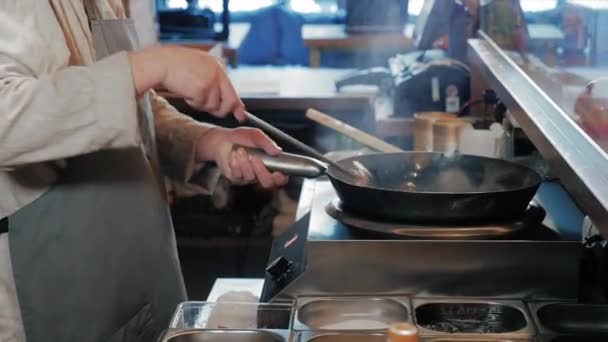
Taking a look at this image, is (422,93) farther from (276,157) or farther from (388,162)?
(276,157)

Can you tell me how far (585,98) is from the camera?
125 cm

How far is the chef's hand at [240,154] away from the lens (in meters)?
1.53

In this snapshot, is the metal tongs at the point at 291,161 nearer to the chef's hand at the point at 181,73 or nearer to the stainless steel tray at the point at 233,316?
the chef's hand at the point at 181,73

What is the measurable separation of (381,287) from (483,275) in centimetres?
17

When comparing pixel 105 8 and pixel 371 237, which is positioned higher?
pixel 105 8

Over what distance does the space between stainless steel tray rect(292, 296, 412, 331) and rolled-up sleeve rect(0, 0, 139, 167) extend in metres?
0.38

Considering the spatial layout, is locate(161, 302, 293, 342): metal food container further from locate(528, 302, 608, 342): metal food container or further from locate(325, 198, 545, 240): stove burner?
locate(528, 302, 608, 342): metal food container

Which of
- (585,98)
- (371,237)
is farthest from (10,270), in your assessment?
(585,98)

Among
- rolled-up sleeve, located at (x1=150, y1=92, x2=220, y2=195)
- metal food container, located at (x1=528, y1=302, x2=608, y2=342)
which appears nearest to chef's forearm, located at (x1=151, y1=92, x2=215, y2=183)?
rolled-up sleeve, located at (x1=150, y1=92, x2=220, y2=195)

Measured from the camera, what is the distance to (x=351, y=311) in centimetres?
132

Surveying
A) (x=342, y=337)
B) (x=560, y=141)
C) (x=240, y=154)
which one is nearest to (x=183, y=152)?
(x=240, y=154)

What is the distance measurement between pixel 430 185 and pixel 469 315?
1.26ft

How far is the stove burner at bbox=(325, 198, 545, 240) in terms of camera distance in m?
1.34

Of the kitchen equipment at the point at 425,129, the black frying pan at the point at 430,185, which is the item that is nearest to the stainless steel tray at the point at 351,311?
the black frying pan at the point at 430,185
